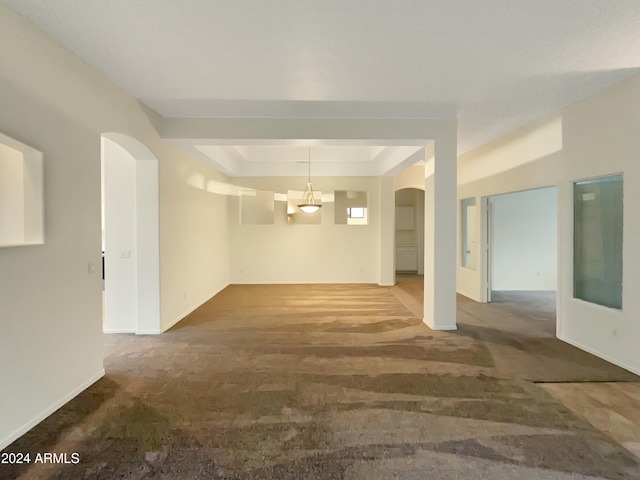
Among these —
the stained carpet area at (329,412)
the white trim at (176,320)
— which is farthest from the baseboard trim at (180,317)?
the stained carpet area at (329,412)

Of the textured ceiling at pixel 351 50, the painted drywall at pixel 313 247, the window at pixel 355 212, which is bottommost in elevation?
the painted drywall at pixel 313 247

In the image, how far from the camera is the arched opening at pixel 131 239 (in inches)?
185

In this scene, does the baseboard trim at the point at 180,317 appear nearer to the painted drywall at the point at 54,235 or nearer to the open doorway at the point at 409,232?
the painted drywall at the point at 54,235

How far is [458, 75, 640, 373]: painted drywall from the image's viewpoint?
139 inches

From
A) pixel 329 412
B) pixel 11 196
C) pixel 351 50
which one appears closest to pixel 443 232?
pixel 351 50

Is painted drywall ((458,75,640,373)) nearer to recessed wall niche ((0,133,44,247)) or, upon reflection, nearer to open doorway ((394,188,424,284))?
recessed wall niche ((0,133,44,247))

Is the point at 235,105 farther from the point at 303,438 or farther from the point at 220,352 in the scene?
the point at 303,438

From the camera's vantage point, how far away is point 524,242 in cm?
791

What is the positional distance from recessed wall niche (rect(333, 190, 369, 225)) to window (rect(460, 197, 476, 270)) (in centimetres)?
252

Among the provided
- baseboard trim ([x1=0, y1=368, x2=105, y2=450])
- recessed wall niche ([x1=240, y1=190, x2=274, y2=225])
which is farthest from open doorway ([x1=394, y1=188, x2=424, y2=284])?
baseboard trim ([x1=0, y1=368, x2=105, y2=450])

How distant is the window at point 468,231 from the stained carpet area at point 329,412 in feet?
8.82

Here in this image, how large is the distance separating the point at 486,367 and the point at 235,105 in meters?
4.10

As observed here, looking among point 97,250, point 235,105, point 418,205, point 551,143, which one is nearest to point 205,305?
point 97,250

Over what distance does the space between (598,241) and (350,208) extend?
5.70 metres
